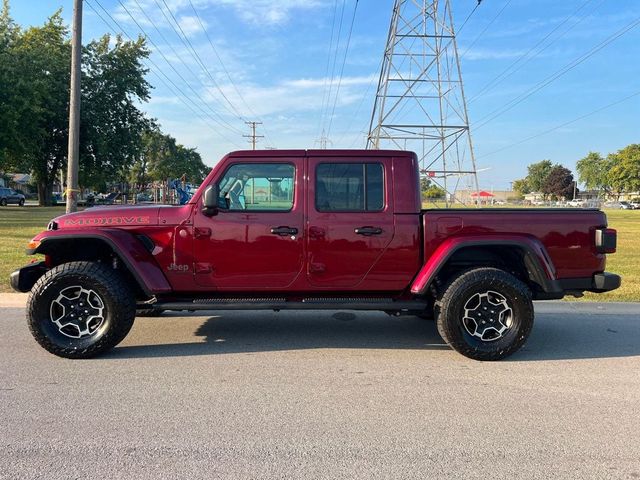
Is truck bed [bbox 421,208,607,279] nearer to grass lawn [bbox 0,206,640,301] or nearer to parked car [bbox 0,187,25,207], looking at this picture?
grass lawn [bbox 0,206,640,301]

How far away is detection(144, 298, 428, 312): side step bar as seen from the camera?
476cm

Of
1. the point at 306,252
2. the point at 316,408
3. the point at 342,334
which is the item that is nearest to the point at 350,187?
the point at 306,252

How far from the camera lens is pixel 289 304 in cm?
484

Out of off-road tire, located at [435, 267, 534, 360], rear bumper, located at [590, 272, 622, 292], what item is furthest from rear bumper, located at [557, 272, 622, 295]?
off-road tire, located at [435, 267, 534, 360]

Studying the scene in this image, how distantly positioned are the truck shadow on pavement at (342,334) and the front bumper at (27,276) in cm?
104

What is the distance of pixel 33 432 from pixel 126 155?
42.3 meters

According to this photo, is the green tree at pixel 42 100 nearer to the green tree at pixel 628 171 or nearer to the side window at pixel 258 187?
the side window at pixel 258 187

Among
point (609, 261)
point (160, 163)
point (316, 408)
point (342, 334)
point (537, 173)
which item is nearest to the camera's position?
point (316, 408)

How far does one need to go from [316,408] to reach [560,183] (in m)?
142

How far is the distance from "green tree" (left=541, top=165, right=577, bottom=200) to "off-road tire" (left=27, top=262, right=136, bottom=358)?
141 metres

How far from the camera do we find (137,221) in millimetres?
4789

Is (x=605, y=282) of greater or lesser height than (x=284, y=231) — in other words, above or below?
below

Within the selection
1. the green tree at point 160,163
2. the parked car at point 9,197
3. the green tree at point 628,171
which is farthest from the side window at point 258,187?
the green tree at point 628,171

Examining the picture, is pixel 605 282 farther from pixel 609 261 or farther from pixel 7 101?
pixel 7 101
